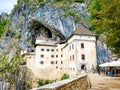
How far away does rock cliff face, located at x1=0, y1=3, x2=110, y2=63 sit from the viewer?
5050 centimetres

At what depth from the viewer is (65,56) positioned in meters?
47.1

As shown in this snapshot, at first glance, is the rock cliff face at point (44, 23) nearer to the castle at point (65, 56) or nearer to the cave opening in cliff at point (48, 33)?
the cave opening in cliff at point (48, 33)

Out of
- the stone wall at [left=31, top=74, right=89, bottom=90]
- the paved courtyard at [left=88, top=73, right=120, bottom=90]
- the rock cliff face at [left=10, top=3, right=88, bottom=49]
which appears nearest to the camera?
the stone wall at [left=31, top=74, right=89, bottom=90]

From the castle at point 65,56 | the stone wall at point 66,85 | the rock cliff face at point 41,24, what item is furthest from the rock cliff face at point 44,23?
the stone wall at point 66,85

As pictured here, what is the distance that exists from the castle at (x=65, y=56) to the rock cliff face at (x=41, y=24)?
3.13 metres

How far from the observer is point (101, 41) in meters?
46.3

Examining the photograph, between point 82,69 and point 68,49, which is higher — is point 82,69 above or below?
below

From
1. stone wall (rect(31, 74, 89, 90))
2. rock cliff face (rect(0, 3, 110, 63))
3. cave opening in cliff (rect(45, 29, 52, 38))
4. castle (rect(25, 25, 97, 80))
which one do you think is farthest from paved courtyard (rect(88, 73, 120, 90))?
cave opening in cliff (rect(45, 29, 52, 38))

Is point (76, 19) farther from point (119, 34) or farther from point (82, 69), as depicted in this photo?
point (119, 34)

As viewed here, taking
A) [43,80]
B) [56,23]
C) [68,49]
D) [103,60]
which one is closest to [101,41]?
[103,60]

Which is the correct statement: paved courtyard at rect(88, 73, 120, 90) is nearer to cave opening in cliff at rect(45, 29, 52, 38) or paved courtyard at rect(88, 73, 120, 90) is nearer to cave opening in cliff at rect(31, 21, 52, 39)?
cave opening in cliff at rect(31, 21, 52, 39)

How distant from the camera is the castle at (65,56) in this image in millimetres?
41062

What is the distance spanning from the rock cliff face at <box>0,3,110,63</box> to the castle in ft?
10.3

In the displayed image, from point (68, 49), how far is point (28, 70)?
1246 centimetres
